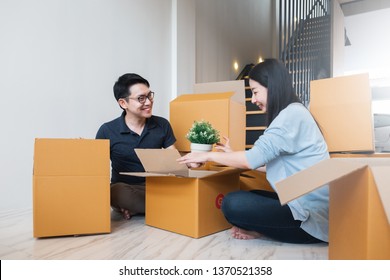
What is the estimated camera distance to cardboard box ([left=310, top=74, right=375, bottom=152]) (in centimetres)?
158

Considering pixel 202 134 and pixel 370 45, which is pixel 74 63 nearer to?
pixel 202 134

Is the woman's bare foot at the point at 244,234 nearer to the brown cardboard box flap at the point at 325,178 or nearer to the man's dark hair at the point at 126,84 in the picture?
the brown cardboard box flap at the point at 325,178

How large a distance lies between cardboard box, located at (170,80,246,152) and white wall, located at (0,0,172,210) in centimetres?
78

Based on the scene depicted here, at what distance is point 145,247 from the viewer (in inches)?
47.6

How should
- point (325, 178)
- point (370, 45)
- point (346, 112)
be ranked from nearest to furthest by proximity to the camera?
point (325, 178)
point (346, 112)
point (370, 45)

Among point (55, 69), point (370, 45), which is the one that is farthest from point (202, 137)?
point (370, 45)

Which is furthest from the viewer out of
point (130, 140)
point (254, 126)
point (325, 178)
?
point (254, 126)

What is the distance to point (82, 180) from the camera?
1.32 metres

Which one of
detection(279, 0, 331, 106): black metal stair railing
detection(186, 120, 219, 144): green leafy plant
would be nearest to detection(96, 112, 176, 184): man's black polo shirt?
detection(186, 120, 219, 144): green leafy plant

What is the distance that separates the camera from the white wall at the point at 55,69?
183 cm

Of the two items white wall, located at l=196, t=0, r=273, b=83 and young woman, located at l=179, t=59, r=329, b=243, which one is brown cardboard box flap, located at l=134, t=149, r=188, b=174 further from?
white wall, located at l=196, t=0, r=273, b=83

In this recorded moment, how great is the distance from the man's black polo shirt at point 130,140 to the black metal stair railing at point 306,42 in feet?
8.62

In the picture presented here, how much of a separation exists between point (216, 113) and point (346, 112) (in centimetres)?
67
